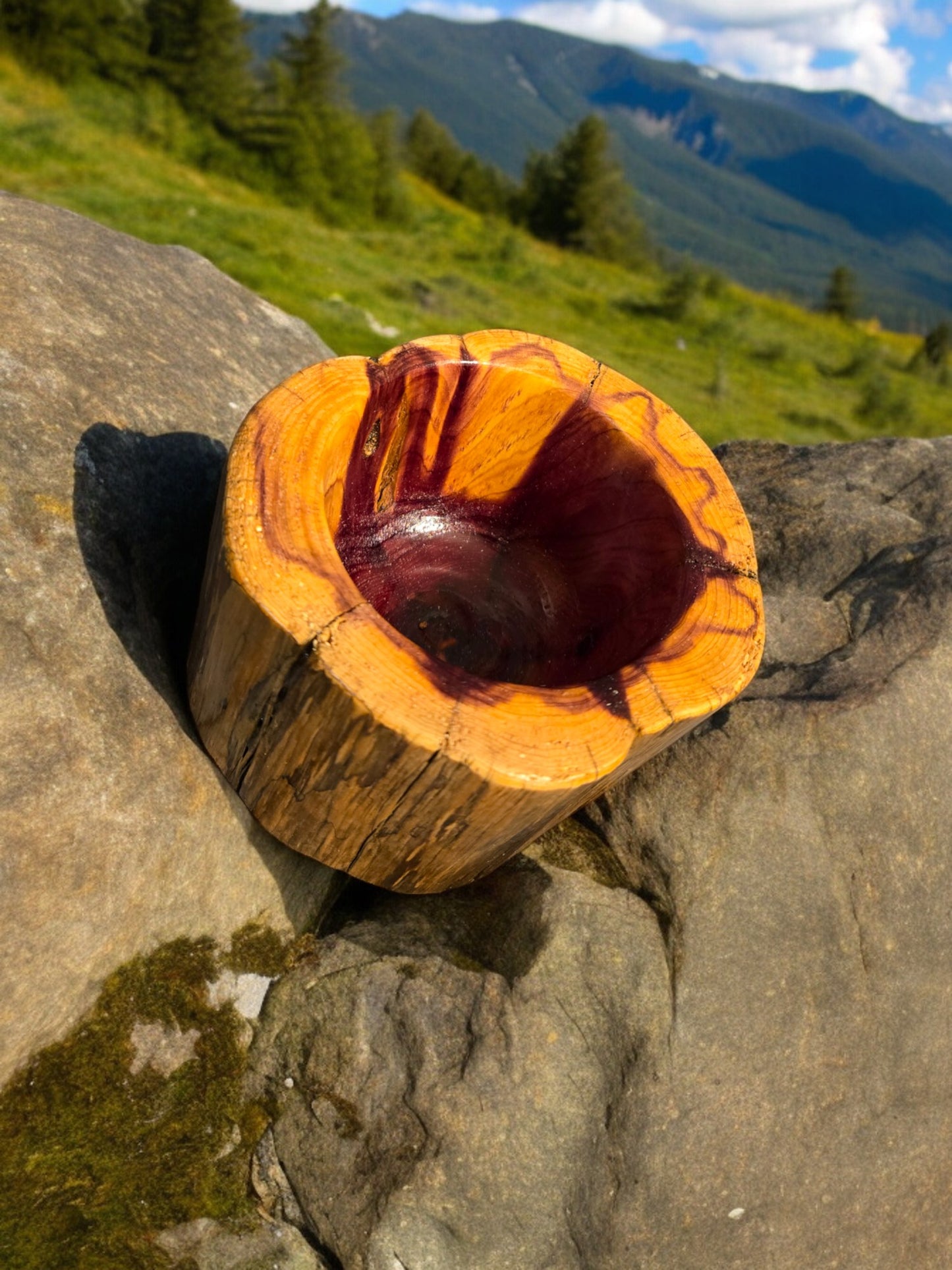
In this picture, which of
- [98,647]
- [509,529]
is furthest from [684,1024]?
[98,647]

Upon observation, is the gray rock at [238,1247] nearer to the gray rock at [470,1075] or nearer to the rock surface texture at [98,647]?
the gray rock at [470,1075]

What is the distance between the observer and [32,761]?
186 cm

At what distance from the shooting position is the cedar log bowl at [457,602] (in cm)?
173

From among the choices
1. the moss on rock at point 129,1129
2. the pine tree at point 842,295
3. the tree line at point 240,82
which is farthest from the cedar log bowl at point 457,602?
the pine tree at point 842,295

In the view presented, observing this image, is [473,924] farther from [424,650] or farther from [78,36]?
[78,36]

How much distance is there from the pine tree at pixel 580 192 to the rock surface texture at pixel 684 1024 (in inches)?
1293

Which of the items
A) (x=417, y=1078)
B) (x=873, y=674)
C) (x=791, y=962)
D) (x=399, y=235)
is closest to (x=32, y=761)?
(x=417, y=1078)

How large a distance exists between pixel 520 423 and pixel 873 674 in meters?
1.37

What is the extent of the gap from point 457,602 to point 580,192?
33348mm

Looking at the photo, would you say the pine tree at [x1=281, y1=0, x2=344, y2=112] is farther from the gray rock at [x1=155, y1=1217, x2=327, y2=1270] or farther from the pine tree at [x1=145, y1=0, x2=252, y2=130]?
the gray rock at [x1=155, y1=1217, x2=327, y2=1270]

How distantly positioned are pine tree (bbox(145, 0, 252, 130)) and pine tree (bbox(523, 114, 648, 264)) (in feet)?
46.4

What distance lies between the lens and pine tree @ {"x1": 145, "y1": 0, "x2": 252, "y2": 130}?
20406 mm

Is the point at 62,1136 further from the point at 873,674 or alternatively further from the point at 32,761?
the point at 873,674

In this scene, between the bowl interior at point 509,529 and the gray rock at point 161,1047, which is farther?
the bowl interior at point 509,529
